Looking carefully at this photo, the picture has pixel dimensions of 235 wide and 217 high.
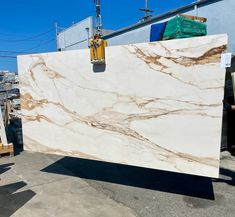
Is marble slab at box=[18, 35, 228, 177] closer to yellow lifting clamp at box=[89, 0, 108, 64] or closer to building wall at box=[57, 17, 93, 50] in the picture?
yellow lifting clamp at box=[89, 0, 108, 64]

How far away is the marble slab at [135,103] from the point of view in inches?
104

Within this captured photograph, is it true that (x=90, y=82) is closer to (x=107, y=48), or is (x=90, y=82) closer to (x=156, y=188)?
(x=107, y=48)

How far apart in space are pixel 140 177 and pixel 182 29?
2.40 meters

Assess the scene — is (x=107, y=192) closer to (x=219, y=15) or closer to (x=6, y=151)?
(x=6, y=151)

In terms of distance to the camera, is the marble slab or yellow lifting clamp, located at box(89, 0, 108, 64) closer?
the marble slab

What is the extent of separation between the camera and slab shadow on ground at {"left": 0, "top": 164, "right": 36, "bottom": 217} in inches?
128

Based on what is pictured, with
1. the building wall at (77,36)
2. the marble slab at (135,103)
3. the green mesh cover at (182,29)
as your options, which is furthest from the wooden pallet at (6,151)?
the building wall at (77,36)

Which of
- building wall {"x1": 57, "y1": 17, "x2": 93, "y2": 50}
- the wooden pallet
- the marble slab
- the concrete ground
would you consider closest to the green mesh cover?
the marble slab

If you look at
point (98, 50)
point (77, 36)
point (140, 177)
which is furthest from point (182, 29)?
point (77, 36)

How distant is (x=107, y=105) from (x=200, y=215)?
169 cm

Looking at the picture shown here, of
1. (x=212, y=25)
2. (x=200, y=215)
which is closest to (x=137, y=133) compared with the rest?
(x=200, y=215)

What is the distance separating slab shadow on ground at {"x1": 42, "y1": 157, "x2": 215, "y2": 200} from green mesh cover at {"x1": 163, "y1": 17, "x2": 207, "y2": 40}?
7.14 ft

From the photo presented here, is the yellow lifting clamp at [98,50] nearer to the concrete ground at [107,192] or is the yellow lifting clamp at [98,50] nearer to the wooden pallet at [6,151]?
the concrete ground at [107,192]

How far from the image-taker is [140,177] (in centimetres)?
442
